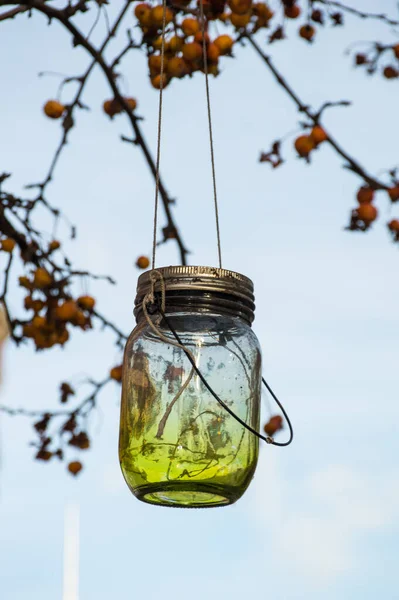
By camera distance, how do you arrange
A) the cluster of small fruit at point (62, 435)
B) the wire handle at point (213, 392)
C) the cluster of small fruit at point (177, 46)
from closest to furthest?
the wire handle at point (213, 392) < the cluster of small fruit at point (177, 46) < the cluster of small fruit at point (62, 435)

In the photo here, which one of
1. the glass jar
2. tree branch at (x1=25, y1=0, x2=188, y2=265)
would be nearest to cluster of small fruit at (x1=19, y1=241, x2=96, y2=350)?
tree branch at (x1=25, y1=0, x2=188, y2=265)

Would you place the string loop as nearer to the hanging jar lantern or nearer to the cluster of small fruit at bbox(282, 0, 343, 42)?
the hanging jar lantern

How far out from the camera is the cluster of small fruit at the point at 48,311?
4051mm

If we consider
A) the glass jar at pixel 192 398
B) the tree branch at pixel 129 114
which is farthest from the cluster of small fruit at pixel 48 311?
the glass jar at pixel 192 398

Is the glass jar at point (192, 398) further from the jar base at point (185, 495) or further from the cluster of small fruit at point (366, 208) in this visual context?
the cluster of small fruit at point (366, 208)

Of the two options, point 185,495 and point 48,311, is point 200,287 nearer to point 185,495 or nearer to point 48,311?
point 185,495

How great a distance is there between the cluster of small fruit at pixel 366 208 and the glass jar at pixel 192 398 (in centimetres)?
146

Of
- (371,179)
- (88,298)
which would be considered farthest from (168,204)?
(371,179)

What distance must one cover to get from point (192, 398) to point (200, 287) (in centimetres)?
22

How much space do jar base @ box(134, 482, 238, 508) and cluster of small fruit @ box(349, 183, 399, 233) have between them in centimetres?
161

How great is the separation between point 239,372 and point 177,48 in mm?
1706

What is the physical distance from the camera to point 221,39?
364 centimetres

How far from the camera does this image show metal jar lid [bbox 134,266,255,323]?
2.14 meters

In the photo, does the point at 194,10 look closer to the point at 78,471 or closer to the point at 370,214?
the point at 370,214
